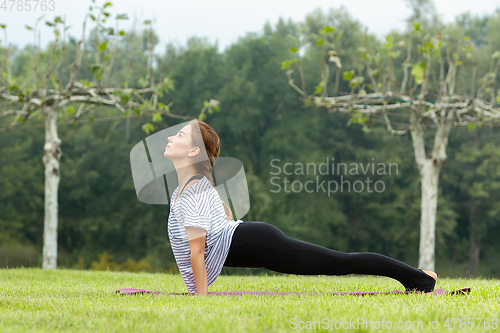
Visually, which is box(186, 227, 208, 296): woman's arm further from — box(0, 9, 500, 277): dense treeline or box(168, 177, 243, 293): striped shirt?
box(0, 9, 500, 277): dense treeline

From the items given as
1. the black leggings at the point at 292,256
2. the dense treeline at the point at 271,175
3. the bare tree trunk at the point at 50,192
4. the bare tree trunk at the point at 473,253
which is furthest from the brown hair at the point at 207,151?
the bare tree trunk at the point at 473,253

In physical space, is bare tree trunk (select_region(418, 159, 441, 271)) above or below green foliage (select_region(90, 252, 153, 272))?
above

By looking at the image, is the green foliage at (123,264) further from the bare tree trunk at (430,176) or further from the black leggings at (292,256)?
the black leggings at (292,256)

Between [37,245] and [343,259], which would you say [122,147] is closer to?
[37,245]

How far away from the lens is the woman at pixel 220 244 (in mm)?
3410

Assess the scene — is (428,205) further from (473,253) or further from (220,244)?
(473,253)

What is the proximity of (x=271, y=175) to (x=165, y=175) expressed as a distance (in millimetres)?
19523

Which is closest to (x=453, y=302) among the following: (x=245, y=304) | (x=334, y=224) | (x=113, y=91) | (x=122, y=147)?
(x=245, y=304)

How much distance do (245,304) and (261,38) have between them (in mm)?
23486

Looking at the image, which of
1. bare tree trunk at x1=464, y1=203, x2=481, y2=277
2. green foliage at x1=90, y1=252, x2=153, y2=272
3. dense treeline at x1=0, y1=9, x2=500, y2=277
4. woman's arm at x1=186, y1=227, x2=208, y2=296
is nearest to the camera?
woman's arm at x1=186, y1=227, x2=208, y2=296

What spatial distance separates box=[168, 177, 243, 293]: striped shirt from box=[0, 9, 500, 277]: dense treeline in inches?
723

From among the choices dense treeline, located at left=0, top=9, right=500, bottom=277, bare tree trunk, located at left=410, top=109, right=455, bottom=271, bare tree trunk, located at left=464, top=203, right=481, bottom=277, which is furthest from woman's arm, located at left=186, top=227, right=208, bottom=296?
bare tree trunk, located at left=464, top=203, right=481, bottom=277

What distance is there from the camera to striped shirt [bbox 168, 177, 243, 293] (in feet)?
11.2

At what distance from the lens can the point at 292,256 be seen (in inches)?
134
